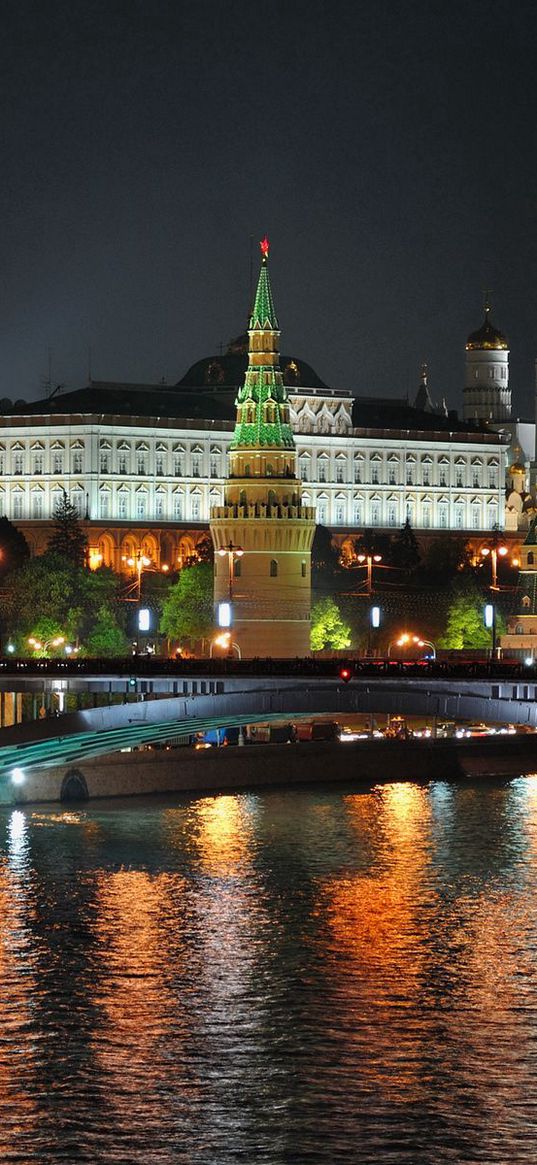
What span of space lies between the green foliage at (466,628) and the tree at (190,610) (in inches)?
692

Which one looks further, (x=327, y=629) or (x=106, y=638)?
(x=327, y=629)

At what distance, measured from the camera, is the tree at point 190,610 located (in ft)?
586

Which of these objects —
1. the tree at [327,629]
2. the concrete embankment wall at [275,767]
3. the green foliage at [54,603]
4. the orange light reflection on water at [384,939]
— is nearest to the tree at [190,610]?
the green foliage at [54,603]

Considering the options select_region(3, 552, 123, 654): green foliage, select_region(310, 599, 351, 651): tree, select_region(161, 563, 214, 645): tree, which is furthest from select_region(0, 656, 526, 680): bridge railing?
select_region(161, 563, 214, 645): tree

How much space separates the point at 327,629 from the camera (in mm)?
179125

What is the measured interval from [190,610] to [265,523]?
18804 millimetres

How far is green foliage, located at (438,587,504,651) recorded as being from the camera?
187125 millimetres

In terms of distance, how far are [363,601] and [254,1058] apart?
134 metres

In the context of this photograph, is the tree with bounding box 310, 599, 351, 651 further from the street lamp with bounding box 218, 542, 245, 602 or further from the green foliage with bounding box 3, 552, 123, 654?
the street lamp with bounding box 218, 542, 245, 602

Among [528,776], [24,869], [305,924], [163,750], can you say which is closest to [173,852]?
[24,869]

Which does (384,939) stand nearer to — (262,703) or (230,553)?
(262,703)

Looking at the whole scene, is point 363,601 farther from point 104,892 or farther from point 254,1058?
point 254,1058

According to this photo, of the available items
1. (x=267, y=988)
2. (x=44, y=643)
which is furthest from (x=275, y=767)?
(x=44, y=643)

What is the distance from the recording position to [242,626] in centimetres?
15938
